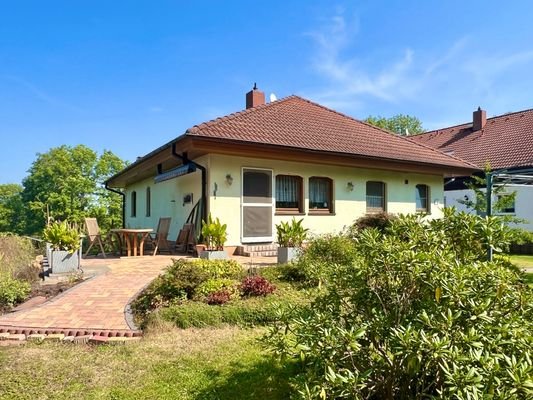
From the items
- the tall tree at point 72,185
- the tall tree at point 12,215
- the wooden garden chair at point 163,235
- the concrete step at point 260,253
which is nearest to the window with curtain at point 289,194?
the concrete step at point 260,253

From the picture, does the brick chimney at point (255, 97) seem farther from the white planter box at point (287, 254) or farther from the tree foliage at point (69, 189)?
the tree foliage at point (69, 189)

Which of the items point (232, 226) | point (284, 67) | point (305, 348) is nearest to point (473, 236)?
point (305, 348)

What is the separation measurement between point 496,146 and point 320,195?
47.0 feet

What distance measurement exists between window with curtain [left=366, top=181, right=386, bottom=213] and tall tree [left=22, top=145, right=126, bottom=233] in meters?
26.3

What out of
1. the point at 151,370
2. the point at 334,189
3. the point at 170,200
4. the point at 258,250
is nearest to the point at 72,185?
the point at 170,200

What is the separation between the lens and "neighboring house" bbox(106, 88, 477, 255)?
1008 centimetres

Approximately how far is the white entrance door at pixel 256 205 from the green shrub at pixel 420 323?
750 cm

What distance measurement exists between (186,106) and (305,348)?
49.6 ft

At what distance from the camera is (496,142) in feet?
68.6

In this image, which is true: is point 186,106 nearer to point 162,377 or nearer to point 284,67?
point 284,67

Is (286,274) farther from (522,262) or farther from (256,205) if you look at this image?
(522,262)

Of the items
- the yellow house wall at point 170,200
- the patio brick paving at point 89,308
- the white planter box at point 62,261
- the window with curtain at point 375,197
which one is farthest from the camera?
the window with curtain at point 375,197

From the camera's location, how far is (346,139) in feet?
41.4

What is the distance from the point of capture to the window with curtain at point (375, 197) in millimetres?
12836
